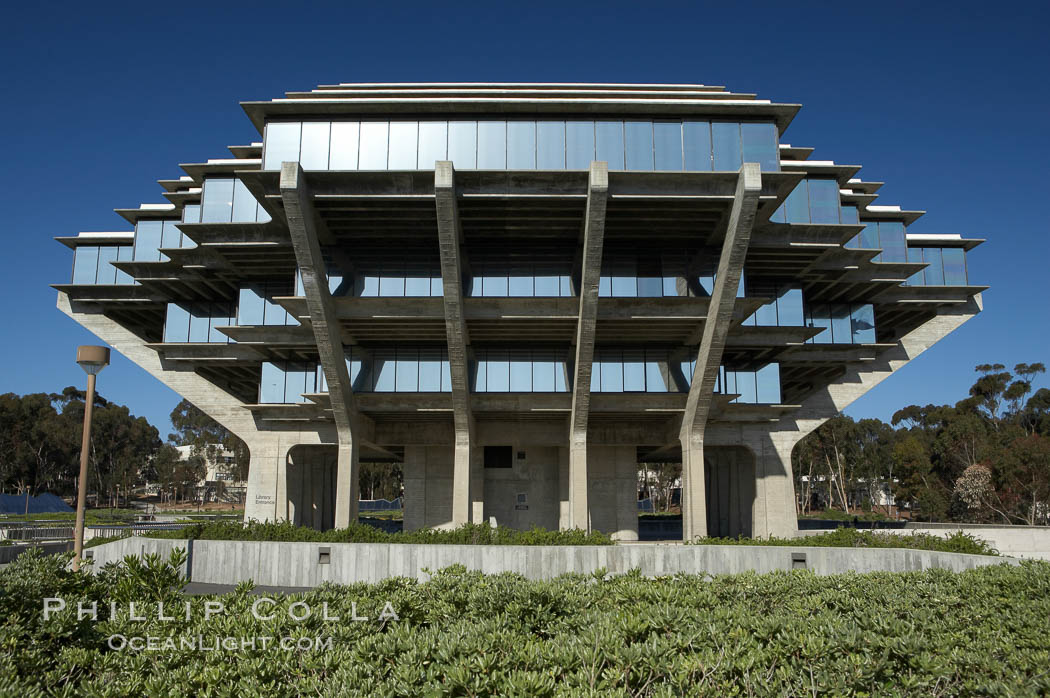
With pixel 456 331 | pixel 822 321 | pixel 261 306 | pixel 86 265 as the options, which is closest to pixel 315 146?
pixel 261 306

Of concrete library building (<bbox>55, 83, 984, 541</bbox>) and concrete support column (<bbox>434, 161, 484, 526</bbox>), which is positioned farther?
concrete library building (<bbox>55, 83, 984, 541</bbox>)

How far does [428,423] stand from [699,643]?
1259 inches

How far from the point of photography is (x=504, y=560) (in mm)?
20859

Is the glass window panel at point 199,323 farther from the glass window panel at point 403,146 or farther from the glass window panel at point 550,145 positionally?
the glass window panel at point 550,145

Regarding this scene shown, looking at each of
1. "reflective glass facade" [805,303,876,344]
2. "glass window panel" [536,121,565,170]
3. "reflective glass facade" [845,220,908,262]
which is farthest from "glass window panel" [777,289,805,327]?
"glass window panel" [536,121,565,170]

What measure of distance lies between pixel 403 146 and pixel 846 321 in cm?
2330

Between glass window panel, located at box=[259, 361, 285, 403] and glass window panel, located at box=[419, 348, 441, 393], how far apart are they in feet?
23.6

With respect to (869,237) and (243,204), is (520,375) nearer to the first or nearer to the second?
(243,204)

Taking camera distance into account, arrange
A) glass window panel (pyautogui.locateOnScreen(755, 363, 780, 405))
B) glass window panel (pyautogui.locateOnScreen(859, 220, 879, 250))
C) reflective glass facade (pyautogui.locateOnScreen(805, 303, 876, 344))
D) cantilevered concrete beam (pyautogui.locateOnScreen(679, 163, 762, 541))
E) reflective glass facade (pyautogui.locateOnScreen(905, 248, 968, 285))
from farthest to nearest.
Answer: reflective glass facade (pyautogui.locateOnScreen(905, 248, 968, 285)) < reflective glass facade (pyautogui.locateOnScreen(805, 303, 876, 344)) < glass window panel (pyautogui.locateOnScreen(859, 220, 879, 250)) < glass window panel (pyautogui.locateOnScreen(755, 363, 780, 405)) < cantilevered concrete beam (pyautogui.locateOnScreen(679, 163, 762, 541))

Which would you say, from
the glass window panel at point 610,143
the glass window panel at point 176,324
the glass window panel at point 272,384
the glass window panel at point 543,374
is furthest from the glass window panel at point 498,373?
the glass window panel at point 176,324

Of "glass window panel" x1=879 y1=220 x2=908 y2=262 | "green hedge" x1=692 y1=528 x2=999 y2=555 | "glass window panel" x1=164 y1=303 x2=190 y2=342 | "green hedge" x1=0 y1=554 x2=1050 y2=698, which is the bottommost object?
"green hedge" x1=692 y1=528 x2=999 y2=555

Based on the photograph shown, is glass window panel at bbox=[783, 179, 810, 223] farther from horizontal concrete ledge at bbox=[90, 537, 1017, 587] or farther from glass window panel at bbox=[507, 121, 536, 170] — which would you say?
horizontal concrete ledge at bbox=[90, 537, 1017, 587]

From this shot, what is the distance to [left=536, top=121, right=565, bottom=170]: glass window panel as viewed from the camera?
94.5ft

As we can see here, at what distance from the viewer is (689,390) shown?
3319cm
